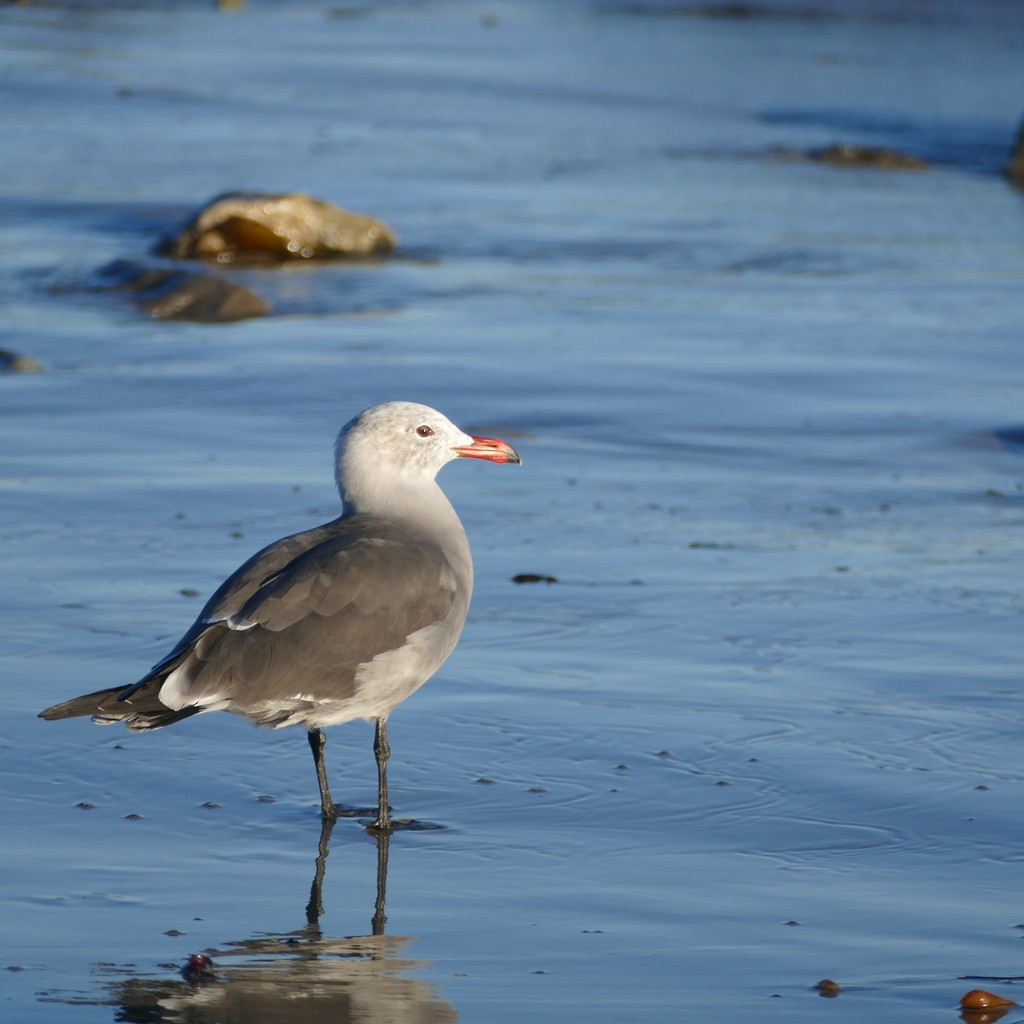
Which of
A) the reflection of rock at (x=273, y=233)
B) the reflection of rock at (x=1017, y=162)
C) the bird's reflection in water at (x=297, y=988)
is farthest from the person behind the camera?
the reflection of rock at (x=1017, y=162)

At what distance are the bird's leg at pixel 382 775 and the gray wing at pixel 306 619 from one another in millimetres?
208

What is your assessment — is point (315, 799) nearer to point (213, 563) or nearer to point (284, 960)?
point (284, 960)

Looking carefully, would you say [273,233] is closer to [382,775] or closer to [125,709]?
[382,775]

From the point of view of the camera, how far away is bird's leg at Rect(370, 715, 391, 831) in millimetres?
5121

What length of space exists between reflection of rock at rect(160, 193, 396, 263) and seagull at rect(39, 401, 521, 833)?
30.3ft

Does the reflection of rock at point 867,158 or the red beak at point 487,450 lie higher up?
the reflection of rock at point 867,158

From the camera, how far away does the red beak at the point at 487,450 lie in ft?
19.2

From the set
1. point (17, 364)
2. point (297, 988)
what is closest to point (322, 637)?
point (297, 988)

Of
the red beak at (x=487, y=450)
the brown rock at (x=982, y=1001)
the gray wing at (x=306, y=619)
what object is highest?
the red beak at (x=487, y=450)

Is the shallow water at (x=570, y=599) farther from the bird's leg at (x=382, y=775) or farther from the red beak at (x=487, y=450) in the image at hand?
the red beak at (x=487, y=450)

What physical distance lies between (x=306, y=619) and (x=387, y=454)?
0.78m

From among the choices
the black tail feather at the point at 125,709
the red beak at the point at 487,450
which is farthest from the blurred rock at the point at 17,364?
the black tail feather at the point at 125,709

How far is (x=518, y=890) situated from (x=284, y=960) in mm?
682

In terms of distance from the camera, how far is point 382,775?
5184 millimetres
